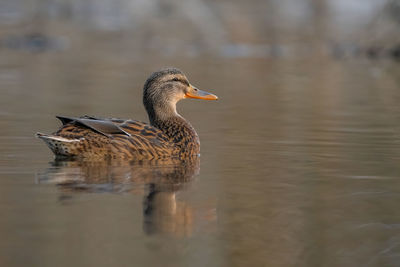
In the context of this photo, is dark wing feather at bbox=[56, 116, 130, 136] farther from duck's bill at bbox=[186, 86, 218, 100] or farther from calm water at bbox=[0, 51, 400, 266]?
duck's bill at bbox=[186, 86, 218, 100]

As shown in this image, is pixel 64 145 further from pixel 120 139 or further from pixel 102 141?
pixel 120 139

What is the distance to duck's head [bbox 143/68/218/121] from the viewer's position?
9352mm

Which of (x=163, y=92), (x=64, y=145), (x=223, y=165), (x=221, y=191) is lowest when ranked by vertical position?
(x=221, y=191)

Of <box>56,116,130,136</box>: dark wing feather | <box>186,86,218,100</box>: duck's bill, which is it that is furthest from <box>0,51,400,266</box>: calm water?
<box>186,86,218,100</box>: duck's bill

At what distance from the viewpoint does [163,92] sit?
30.8 ft

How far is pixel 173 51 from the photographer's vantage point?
21.9 m

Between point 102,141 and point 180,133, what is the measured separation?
3.16 feet

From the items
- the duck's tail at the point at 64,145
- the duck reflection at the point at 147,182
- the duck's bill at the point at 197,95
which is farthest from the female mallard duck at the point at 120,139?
the duck's bill at the point at 197,95

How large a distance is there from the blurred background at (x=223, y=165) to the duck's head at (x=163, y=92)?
595 millimetres

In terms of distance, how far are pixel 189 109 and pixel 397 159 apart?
4.65 meters

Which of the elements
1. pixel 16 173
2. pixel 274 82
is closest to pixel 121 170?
pixel 16 173

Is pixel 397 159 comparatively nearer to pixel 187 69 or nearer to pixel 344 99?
pixel 344 99

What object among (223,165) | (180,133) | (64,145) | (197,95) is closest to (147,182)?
(223,165)

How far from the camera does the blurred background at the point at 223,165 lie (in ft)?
17.4
